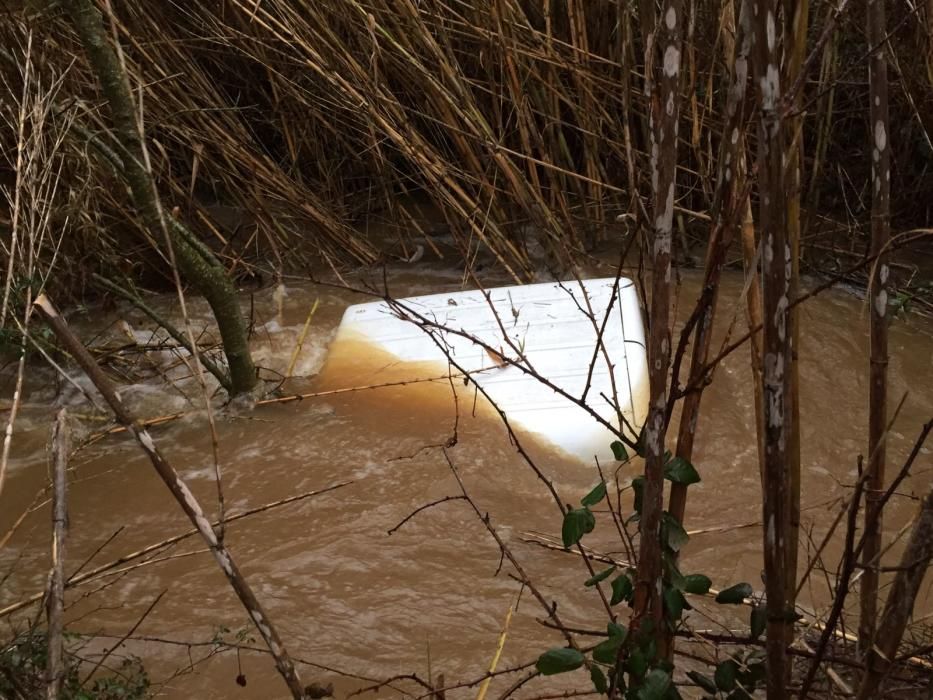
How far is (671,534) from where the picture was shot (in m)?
1.03

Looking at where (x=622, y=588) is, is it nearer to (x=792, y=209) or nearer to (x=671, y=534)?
(x=671, y=534)

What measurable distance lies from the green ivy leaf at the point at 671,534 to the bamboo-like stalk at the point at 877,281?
0.62ft

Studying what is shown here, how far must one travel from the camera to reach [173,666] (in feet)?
5.32

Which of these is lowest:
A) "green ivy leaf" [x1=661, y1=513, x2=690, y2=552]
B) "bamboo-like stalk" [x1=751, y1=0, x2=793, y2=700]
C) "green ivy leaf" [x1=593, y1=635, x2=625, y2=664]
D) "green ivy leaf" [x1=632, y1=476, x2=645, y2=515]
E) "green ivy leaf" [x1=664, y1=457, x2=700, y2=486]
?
"green ivy leaf" [x1=593, y1=635, x2=625, y2=664]

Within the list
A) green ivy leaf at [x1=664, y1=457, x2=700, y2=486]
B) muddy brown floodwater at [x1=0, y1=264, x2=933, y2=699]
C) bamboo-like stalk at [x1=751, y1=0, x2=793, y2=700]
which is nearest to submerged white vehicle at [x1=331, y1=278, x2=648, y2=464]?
muddy brown floodwater at [x1=0, y1=264, x2=933, y2=699]

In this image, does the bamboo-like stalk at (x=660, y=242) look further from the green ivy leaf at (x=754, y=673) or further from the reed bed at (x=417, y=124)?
the reed bed at (x=417, y=124)

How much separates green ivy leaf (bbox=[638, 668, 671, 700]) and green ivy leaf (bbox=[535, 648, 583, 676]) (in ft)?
0.24

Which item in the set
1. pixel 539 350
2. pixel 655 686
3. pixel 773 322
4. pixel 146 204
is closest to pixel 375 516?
pixel 539 350

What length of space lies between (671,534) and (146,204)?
5.68 feet

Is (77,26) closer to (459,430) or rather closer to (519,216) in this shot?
(459,430)

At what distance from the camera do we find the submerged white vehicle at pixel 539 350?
7.35 ft

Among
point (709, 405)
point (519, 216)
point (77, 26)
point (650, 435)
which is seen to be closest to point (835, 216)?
point (519, 216)

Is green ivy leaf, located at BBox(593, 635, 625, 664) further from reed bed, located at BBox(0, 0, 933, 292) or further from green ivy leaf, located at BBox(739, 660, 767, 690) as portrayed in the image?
reed bed, located at BBox(0, 0, 933, 292)

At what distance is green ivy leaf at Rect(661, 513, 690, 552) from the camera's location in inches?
40.5
